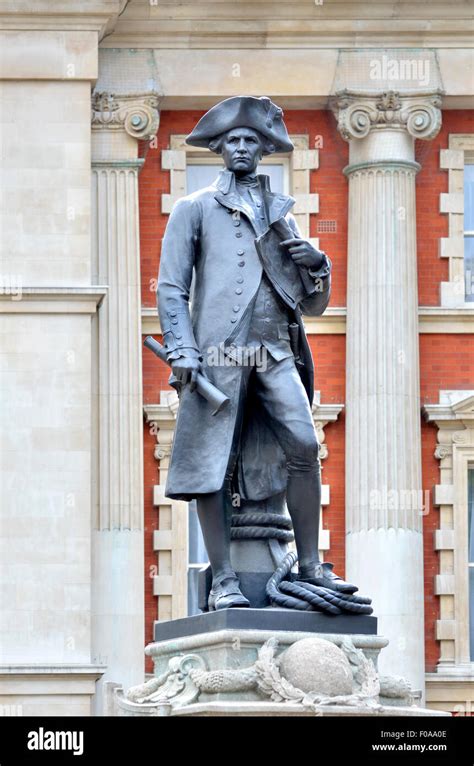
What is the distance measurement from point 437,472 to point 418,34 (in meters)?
5.02

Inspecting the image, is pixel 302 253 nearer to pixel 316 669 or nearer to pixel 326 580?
pixel 326 580

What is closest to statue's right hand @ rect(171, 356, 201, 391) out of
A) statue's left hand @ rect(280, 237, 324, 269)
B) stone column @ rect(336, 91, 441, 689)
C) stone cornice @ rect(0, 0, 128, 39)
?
statue's left hand @ rect(280, 237, 324, 269)

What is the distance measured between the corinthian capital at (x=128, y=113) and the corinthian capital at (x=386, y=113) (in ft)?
6.87

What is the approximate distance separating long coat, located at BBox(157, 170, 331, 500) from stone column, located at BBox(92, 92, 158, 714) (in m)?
14.3

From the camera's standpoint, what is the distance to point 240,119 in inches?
520

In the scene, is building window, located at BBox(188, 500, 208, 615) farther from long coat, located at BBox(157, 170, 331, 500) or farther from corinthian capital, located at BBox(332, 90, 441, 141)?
long coat, located at BBox(157, 170, 331, 500)

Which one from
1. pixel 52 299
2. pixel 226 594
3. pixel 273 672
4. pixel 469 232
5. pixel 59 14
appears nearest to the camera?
pixel 273 672

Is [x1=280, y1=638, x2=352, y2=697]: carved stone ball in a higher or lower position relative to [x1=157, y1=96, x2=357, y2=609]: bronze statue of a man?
lower

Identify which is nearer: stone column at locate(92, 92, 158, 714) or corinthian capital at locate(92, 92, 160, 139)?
stone column at locate(92, 92, 158, 714)

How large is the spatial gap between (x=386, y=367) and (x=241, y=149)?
14996 millimetres

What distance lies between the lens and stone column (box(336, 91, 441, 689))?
27500 millimetres

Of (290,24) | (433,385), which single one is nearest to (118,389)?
(433,385)

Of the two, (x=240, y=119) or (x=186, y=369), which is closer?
(x=186, y=369)

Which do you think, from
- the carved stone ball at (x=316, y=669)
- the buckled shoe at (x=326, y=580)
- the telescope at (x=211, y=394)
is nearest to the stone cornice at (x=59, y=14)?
the telescope at (x=211, y=394)
